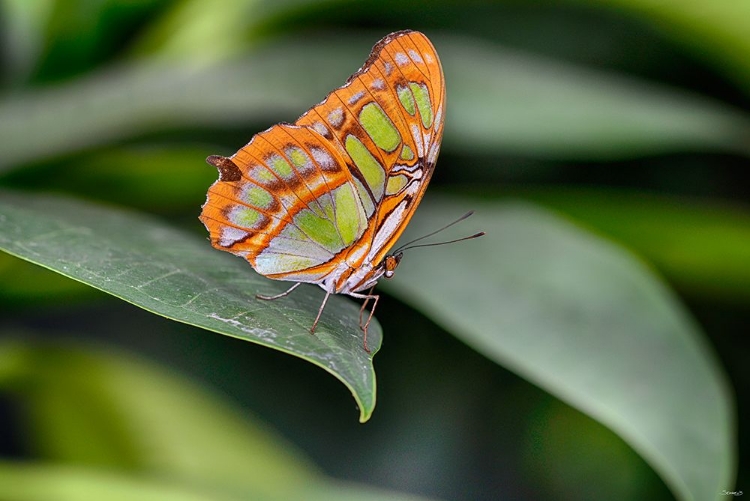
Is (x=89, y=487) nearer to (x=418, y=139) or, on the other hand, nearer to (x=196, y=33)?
(x=418, y=139)

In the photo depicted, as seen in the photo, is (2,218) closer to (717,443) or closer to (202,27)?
(717,443)

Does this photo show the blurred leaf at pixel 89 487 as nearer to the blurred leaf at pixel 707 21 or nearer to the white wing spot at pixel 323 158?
the white wing spot at pixel 323 158

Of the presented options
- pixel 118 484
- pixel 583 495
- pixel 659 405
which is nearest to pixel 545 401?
pixel 583 495

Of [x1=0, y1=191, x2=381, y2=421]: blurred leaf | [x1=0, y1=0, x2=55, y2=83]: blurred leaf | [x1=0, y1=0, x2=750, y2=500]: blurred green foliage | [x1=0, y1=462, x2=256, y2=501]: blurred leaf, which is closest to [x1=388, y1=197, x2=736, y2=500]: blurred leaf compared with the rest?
[x1=0, y1=0, x2=750, y2=500]: blurred green foliage

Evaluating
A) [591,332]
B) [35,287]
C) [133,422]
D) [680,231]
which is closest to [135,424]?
[133,422]

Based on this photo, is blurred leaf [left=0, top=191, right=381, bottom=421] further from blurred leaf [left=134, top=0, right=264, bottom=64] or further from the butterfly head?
blurred leaf [left=134, top=0, right=264, bottom=64]

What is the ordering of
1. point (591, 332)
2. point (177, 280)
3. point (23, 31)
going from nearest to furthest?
point (177, 280), point (591, 332), point (23, 31)
